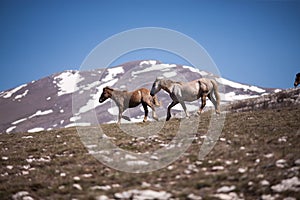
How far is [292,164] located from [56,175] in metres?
7.98

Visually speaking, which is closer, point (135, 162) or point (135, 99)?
point (135, 162)

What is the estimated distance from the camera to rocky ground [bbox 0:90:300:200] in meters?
8.73

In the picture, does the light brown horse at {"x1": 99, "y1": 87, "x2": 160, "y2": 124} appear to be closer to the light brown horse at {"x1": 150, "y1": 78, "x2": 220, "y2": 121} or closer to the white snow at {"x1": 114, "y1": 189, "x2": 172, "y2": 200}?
the light brown horse at {"x1": 150, "y1": 78, "x2": 220, "y2": 121}

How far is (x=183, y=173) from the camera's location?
10273 mm

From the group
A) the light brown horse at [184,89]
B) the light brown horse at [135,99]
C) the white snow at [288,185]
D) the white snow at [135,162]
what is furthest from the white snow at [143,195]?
the light brown horse at [135,99]

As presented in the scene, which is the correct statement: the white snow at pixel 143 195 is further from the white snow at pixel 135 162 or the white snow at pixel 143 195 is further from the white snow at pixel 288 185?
the white snow at pixel 288 185

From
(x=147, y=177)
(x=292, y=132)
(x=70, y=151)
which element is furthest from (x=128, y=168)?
(x=292, y=132)

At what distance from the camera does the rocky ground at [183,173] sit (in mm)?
8727

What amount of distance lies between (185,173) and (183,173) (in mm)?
68

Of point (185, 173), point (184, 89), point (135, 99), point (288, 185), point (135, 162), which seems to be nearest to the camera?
point (288, 185)

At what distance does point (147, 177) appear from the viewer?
10.2 metres

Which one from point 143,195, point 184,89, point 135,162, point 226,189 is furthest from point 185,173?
point 184,89

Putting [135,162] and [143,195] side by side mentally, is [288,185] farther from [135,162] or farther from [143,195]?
[135,162]

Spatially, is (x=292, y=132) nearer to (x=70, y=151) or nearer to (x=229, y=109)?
(x=70, y=151)
